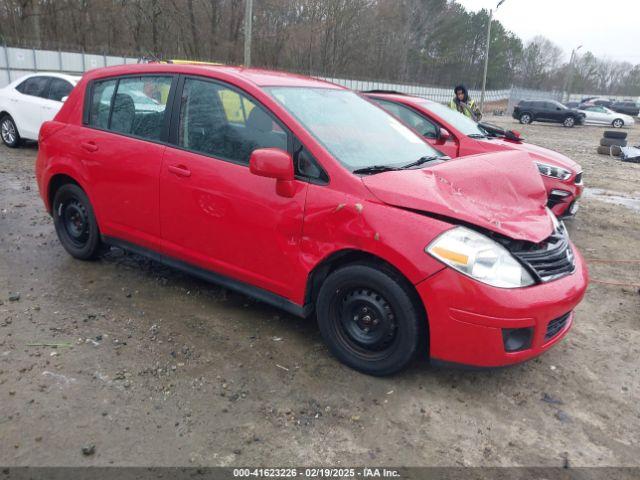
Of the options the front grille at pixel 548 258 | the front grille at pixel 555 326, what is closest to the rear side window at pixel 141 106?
the front grille at pixel 548 258

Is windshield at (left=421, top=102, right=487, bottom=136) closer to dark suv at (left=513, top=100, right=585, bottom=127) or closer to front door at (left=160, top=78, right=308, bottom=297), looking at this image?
front door at (left=160, top=78, right=308, bottom=297)

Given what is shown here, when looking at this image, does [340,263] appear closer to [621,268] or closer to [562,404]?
[562,404]

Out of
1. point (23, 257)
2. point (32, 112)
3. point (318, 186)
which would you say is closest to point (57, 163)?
point (23, 257)

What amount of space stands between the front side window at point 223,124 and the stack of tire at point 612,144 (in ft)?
51.9

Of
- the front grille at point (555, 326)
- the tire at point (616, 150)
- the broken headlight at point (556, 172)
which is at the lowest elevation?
the front grille at point (555, 326)

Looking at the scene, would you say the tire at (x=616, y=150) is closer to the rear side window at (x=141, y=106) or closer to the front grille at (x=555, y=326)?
the front grille at (x=555, y=326)

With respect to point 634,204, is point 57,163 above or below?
above

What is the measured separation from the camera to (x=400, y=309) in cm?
287

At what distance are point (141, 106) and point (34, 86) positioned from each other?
297 inches

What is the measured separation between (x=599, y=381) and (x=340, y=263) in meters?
1.83

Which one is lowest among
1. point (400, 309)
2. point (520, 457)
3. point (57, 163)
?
point (520, 457)

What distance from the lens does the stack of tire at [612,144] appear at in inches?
625

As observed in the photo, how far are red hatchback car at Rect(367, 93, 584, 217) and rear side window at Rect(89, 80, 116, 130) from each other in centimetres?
339

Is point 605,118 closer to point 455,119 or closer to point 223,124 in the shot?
point 455,119
